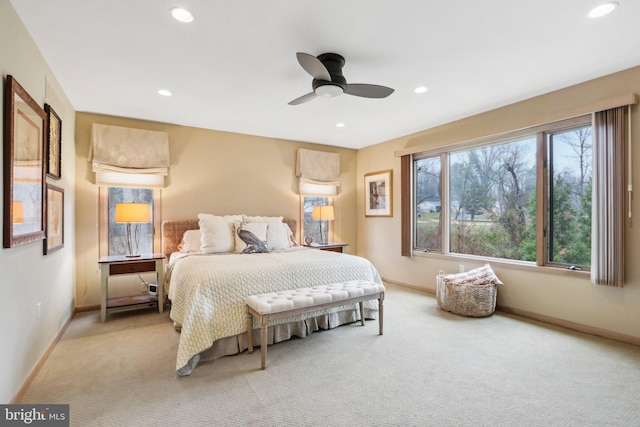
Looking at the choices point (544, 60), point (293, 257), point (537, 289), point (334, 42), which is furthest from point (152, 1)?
point (537, 289)

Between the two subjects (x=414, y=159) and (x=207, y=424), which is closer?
(x=207, y=424)

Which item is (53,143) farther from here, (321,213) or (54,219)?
(321,213)

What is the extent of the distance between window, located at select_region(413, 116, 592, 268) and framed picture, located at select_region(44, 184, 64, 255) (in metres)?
4.57

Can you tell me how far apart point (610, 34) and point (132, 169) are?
5.02 metres

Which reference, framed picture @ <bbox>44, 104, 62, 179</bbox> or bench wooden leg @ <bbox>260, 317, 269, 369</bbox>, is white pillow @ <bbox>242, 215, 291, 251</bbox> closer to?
bench wooden leg @ <bbox>260, 317, 269, 369</bbox>

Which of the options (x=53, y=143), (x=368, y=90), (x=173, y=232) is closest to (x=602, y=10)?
(x=368, y=90)

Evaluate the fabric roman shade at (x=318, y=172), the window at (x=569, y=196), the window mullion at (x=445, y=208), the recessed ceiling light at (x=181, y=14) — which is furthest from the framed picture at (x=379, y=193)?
the recessed ceiling light at (x=181, y=14)

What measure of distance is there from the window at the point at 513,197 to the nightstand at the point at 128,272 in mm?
3759

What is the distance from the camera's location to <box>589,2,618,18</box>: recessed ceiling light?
6.46ft

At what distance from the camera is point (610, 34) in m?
2.29

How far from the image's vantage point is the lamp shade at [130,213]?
3.60 meters

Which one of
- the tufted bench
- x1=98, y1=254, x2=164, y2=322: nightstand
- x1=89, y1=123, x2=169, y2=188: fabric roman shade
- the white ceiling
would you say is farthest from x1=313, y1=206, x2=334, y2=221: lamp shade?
x1=98, y1=254, x2=164, y2=322: nightstand

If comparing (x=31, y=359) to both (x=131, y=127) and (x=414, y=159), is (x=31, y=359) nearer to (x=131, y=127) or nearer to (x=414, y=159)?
(x=131, y=127)

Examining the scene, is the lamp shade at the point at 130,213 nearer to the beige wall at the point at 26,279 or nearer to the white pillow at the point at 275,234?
the beige wall at the point at 26,279
